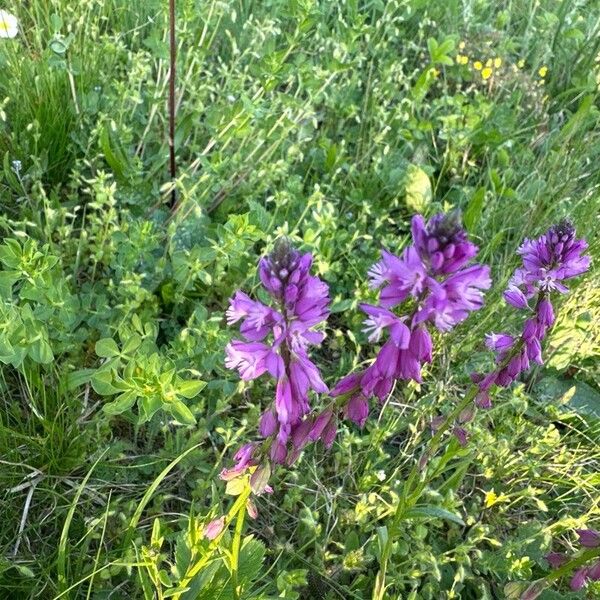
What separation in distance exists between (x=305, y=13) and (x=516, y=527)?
182 cm

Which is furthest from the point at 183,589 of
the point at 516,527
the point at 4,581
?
the point at 516,527

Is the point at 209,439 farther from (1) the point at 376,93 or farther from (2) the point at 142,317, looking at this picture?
(1) the point at 376,93

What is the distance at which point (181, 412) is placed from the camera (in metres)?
1.73

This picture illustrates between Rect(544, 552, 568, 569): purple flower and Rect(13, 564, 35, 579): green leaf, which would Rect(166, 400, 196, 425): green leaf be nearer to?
Rect(13, 564, 35, 579): green leaf

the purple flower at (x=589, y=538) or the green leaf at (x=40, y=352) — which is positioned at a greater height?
the purple flower at (x=589, y=538)

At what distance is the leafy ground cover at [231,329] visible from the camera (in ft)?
6.07

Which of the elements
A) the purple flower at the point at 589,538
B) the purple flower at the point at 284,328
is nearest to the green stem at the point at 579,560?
the purple flower at the point at 589,538

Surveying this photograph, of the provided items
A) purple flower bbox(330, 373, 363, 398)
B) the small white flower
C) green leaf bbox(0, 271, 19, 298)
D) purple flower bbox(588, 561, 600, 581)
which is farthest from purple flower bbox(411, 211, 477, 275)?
the small white flower

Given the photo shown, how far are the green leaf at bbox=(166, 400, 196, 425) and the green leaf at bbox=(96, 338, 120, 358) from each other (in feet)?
0.75

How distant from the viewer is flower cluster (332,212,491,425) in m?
1.14

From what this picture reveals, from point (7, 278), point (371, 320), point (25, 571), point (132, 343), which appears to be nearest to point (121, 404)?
point (132, 343)

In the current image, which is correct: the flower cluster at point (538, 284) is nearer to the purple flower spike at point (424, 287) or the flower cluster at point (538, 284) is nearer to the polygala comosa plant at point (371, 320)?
the polygala comosa plant at point (371, 320)

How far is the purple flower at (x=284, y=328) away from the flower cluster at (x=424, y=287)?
0.10m

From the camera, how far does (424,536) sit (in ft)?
6.51
